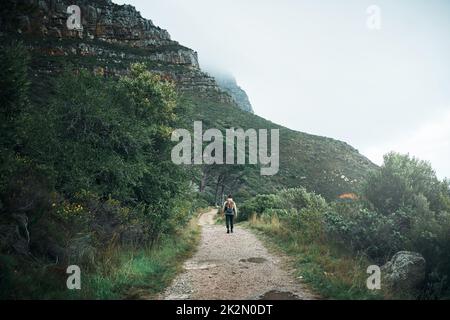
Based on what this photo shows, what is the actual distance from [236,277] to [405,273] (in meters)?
3.90

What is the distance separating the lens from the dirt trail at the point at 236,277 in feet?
18.9

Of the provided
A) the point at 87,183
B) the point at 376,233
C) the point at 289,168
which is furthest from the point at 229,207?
the point at 289,168

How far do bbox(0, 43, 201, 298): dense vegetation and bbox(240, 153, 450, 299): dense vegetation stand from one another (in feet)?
13.7

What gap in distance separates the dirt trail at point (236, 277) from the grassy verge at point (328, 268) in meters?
0.37

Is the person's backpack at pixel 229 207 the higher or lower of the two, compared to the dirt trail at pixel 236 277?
higher

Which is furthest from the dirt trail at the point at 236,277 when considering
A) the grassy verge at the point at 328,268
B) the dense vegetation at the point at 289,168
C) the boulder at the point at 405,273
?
the dense vegetation at the point at 289,168

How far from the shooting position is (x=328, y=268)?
7070mm

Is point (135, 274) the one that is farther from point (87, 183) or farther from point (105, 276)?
point (87, 183)

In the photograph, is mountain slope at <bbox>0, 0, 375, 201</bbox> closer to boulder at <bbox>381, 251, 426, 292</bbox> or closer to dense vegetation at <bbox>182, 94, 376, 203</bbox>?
dense vegetation at <bbox>182, 94, 376, 203</bbox>

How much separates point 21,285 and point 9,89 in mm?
4984

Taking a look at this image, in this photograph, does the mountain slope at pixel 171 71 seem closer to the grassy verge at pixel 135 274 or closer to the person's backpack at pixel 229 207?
the person's backpack at pixel 229 207

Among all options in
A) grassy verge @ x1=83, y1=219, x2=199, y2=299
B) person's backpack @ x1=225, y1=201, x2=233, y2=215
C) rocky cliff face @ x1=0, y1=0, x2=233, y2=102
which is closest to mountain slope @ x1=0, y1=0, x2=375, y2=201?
rocky cliff face @ x1=0, y1=0, x2=233, y2=102

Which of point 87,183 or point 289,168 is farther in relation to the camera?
point 289,168
